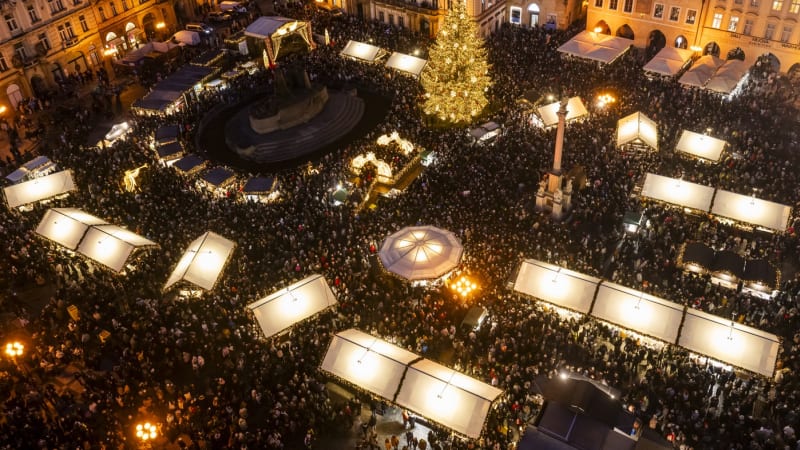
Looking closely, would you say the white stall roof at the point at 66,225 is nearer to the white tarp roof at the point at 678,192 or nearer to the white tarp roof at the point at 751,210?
the white tarp roof at the point at 678,192

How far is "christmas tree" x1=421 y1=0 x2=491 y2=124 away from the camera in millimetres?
36781

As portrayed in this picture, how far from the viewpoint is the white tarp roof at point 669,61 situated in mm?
41625

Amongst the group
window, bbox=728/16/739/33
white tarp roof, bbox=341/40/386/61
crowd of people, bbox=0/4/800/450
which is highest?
window, bbox=728/16/739/33

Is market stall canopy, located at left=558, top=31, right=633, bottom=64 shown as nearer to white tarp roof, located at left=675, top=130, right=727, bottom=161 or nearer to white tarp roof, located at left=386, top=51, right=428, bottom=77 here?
white tarp roof, located at left=386, top=51, right=428, bottom=77

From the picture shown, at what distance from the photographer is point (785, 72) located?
42969 millimetres

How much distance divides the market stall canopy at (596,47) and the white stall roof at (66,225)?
33.6m

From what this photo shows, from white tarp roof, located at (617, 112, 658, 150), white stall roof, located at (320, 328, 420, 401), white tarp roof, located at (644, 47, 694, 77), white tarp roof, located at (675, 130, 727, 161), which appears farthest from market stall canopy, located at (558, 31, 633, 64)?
white stall roof, located at (320, 328, 420, 401)

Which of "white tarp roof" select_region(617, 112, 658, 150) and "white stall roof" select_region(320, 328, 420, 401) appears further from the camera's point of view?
"white tarp roof" select_region(617, 112, 658, 150)

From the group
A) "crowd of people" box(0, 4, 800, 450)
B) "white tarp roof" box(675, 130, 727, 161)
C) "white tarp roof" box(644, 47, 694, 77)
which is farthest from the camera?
"white tarp roof" box(644, 47, 694, 77)

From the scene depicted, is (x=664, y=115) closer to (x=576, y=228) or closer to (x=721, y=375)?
(x=576, y=228)

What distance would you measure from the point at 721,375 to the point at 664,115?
66.7ft

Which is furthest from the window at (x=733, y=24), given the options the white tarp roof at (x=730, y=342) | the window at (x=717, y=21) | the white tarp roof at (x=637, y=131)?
the white tarp roof at (x=730, y=342)

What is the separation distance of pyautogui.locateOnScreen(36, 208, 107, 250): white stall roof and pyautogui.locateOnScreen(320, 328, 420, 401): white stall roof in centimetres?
1459

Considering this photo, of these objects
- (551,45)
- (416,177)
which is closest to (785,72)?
(551,45)
